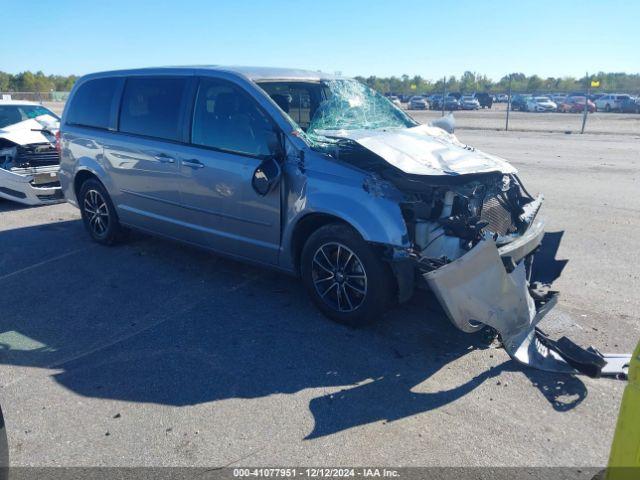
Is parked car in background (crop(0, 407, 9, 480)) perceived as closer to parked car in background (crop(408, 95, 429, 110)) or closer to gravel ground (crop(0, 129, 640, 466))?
gravel ground (crop(0, 129, 640, 466))

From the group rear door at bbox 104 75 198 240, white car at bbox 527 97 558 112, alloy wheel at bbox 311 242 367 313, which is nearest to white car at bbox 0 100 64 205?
rear door at bbox 104 75 198 240

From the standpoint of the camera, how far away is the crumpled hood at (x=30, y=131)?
9.16 m

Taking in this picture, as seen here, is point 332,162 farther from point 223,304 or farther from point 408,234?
point 223,304

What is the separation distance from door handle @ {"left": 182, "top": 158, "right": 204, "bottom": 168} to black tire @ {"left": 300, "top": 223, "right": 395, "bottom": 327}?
4.54ft

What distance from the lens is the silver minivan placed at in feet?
13.3

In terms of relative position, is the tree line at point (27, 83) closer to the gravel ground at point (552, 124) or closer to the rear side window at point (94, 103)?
the gravel ground at point (552, 124)

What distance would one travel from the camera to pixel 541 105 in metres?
46.1

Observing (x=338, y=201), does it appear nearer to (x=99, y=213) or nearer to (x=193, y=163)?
(x=193, y=163)

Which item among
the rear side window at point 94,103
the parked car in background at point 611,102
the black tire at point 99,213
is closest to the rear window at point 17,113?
the rear side window at point 94,103

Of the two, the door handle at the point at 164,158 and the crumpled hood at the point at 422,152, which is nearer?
the crumpled hood at the point at 422,152

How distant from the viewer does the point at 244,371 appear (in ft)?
12.8

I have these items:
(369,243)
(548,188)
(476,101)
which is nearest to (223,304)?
(369,243)

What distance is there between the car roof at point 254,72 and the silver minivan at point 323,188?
23 millimetres

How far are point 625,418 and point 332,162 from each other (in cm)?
281
